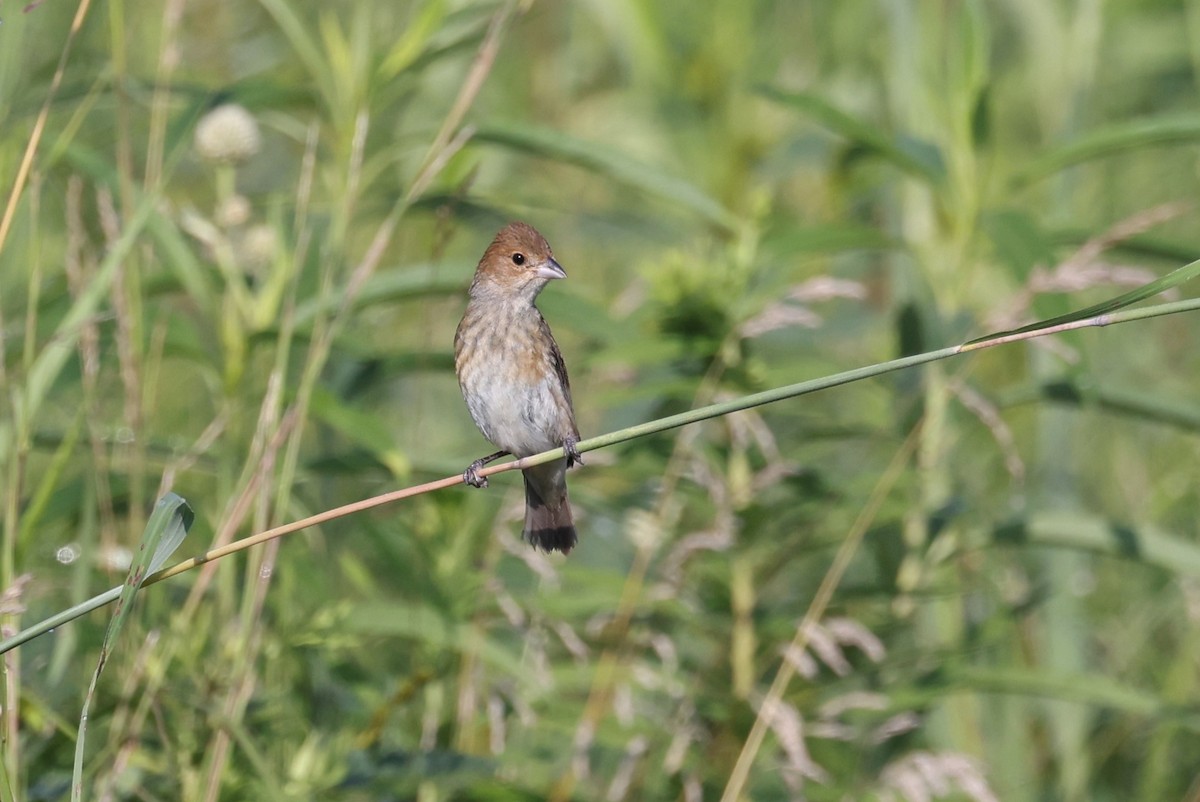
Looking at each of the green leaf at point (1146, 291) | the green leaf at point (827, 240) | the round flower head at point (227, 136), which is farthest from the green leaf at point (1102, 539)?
the round flower head at point (227, 136)

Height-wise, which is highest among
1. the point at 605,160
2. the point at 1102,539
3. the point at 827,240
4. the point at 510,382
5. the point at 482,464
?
the point at 605,160

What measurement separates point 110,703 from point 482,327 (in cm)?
110

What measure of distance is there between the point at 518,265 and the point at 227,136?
76 cm

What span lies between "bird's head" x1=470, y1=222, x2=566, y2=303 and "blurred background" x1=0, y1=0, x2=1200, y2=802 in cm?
11

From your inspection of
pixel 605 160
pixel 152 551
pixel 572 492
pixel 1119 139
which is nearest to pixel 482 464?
pixel 572 492

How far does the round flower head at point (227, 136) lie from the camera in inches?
134

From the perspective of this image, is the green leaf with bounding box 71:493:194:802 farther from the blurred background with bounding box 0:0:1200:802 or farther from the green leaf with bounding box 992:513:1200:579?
the green leaf with bounding box 992:513:1200:579

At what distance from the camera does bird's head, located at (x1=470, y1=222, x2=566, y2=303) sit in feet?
10.5

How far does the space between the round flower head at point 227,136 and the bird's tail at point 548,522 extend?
1069 mm

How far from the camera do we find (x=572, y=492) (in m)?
3.48

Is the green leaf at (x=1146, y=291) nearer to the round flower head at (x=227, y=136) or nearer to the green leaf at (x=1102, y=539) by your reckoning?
the green leaf at (x=1102, y=539)

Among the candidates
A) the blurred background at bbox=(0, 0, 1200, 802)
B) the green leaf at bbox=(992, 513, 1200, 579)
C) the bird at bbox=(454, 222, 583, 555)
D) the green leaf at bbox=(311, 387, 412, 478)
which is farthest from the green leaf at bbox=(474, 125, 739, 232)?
the green leaf at bbox=(992, 513, 1200, 579)

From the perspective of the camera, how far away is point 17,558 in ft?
8.96

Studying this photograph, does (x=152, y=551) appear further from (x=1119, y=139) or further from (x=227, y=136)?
(x=1119, y=139)
